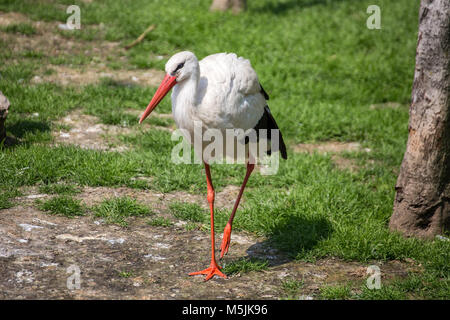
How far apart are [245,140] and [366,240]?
131 centimetres

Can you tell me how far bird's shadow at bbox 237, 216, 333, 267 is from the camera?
452 cm

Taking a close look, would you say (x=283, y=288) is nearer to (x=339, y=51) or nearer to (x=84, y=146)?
(x=84, y=146)

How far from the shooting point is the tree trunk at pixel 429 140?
14.9ft

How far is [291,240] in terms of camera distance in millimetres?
4688

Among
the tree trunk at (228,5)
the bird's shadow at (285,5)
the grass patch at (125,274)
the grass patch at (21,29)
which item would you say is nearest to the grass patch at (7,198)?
the grass patch at (125,274)

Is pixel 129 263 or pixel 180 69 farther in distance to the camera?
pixel 129 263

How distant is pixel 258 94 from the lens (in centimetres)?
446

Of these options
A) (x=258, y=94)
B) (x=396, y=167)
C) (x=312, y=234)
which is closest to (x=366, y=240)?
(x=312, y=234)

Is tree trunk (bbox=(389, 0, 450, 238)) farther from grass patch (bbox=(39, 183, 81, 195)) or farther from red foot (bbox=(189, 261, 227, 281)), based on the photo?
grass patch (bbox=(39, 183, 81, 195))

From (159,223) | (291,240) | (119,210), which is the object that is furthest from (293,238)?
(119,210)

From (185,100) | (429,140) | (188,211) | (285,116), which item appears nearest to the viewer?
(185,100)

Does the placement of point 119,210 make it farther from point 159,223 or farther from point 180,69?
point 180,69

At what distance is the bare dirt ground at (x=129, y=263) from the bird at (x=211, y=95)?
236 mm

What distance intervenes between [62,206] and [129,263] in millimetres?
990
